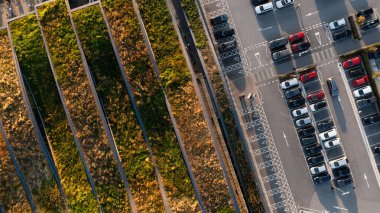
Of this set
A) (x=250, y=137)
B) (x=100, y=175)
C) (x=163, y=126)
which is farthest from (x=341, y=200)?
(x=100, y=175)

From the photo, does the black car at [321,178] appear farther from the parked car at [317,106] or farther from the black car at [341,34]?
the black car at [341,34]

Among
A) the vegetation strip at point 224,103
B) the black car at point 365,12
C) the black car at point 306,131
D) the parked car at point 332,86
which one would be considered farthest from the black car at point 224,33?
the black car at point 365,12

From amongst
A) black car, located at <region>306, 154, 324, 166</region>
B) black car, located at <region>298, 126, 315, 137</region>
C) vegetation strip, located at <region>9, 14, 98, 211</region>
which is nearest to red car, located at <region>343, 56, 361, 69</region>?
black car, located at <region>298, 126, 315, 137</region>

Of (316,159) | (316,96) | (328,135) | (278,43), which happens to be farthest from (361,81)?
(278,43)

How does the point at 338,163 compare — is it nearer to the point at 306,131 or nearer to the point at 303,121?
the point at 306,131

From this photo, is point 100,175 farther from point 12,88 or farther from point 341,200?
point 341,200
